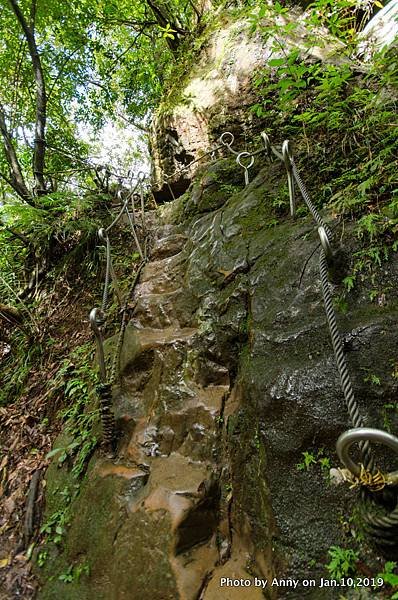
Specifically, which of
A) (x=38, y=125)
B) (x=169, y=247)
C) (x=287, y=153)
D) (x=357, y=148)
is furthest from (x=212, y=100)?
(x=287, y=153)

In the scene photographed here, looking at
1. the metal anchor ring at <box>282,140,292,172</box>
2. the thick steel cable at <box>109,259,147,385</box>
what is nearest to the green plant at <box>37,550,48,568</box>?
the thick steel cable at <box>109,259,147,385</box>

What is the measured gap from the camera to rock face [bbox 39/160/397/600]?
176 cm

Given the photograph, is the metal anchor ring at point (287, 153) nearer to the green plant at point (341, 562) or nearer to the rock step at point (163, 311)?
the rock step at point (163, 311)

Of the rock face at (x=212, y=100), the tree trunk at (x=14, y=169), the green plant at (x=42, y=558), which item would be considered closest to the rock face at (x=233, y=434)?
the green plant at (x=42, y=558)

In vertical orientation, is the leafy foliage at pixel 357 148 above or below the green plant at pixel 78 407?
above

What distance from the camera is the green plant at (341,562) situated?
4.88 ft

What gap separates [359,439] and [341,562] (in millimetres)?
829

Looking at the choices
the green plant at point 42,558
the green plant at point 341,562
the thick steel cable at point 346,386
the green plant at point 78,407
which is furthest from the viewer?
the green plant at point 78,407

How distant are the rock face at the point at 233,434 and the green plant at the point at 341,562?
2.0 inches

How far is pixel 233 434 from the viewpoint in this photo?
234 centimetres

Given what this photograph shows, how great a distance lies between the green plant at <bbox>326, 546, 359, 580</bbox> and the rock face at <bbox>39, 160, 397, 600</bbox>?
2.0 inches

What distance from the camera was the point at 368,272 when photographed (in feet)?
6.98

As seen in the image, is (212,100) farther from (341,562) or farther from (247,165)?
(341,562)

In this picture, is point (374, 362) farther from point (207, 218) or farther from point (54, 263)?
point (54, 263)
